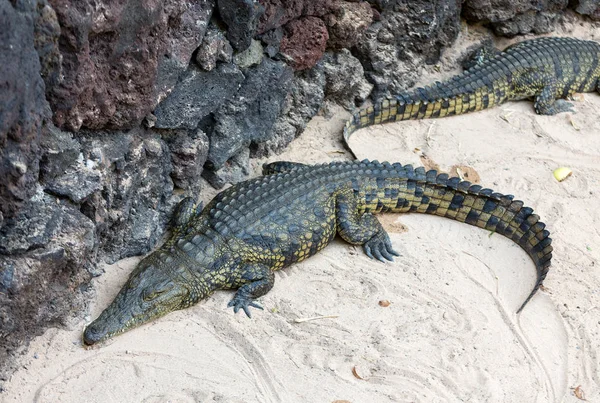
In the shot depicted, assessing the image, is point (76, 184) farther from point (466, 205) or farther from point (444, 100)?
point (444, 100)

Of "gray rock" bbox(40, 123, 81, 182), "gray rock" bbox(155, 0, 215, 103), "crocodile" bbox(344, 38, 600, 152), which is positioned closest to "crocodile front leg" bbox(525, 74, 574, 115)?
"crocodile" bbox(344, 38, 600, 152)

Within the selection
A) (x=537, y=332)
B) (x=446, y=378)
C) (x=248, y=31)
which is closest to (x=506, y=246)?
(x=537, y=332)

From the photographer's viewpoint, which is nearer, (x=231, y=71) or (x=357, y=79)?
(x=231, y=71)

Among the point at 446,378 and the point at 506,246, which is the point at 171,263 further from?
the point at 506,246

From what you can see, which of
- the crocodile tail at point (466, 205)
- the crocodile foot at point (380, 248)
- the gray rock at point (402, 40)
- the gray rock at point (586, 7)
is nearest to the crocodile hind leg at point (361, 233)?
the crocodile foot at point (380, 248)

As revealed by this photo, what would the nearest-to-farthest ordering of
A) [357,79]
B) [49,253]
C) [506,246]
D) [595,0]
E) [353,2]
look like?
[49,253], [506,246], [353,2], [357,79], [595,0]

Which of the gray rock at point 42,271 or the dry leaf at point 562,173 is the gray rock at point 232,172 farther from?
the dry leaf at point 562,173
